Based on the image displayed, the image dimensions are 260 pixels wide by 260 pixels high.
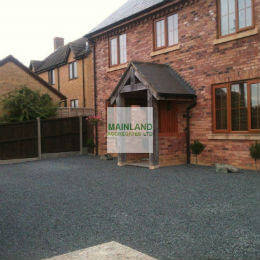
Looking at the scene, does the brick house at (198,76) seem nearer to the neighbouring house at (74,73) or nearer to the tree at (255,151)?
the tree at (255,151)

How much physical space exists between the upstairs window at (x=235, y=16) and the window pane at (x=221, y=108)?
192 centimetres

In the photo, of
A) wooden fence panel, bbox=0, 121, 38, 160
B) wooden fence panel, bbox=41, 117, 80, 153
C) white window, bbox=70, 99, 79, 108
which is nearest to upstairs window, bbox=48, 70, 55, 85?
white window, bbox=70, 99, 79, 108

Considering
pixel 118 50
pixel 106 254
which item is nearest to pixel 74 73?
pixel 118 50

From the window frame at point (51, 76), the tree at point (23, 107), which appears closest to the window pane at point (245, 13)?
the tree at point (23, 107)

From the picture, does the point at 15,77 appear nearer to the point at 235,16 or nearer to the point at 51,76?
the point at 51,76

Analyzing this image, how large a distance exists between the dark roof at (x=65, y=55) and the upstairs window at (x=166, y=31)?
38.1 feet

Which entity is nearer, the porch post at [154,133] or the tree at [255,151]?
the tree at [255,151]

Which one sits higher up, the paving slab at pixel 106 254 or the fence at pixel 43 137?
the fence at pixel 43 137

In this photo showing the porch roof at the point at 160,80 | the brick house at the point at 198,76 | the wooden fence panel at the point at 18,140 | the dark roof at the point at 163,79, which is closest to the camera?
the brick house at the point at 198,76

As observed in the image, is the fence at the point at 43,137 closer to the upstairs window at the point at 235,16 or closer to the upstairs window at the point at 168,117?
the upstairs window at the point at 168,117

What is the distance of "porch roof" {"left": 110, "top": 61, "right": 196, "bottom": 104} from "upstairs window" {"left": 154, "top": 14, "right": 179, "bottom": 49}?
998mm

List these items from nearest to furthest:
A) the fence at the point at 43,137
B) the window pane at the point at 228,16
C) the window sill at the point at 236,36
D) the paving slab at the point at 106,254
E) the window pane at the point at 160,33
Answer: the paving slab at the point at 106,254 → the window sill at the point at 236,36 → the window pane at the point at 228,16 → the window pane at the point at 160,33 → the fence at the point at 43,137

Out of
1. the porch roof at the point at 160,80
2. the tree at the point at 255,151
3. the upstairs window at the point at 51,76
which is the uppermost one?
the upstairs window at the point at 51,76

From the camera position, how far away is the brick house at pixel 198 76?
10.3 metres
